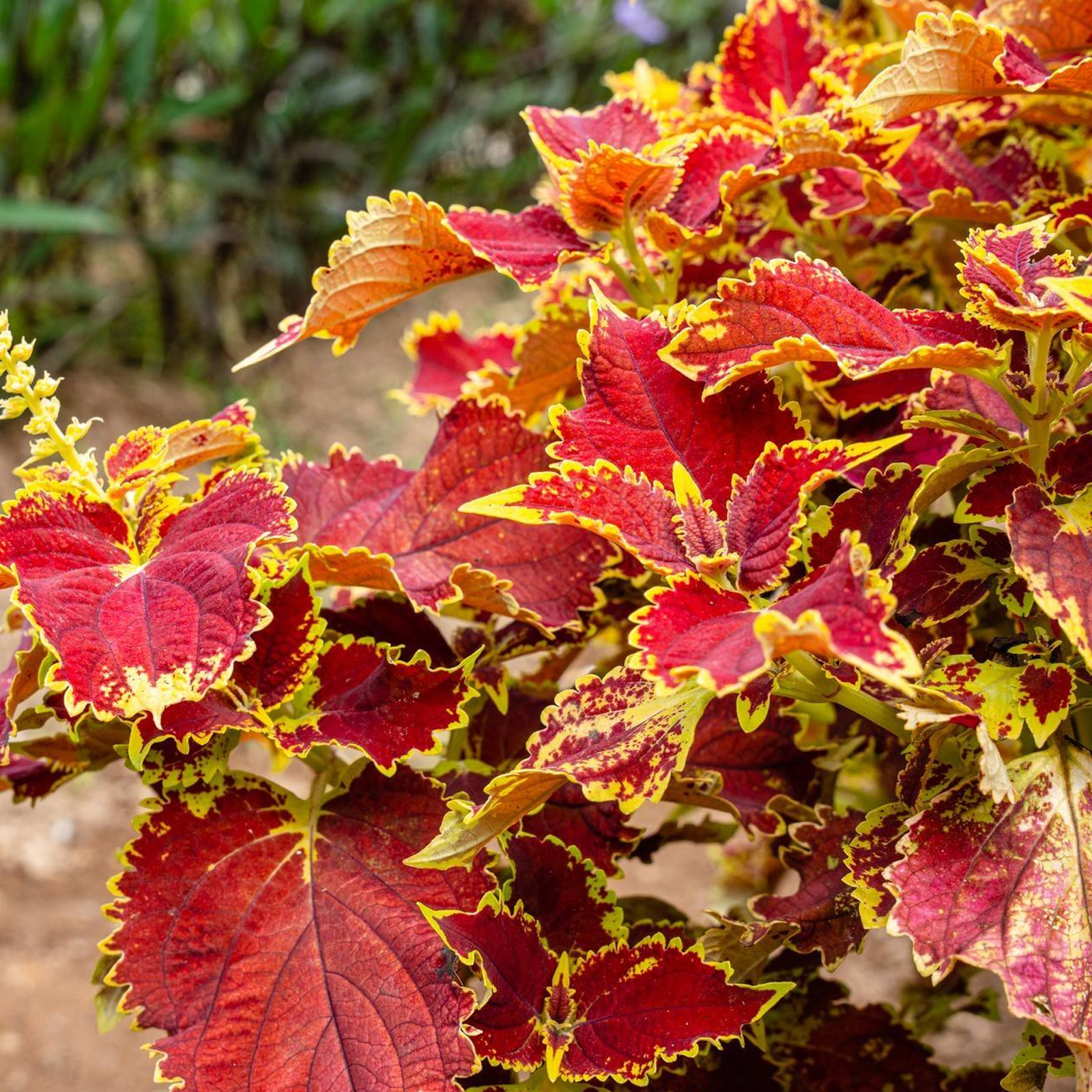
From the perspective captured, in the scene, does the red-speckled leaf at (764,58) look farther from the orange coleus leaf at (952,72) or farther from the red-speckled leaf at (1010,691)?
the red-speckled leaf at (1010,691)

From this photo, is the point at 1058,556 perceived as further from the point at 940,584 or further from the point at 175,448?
the point at 175,448

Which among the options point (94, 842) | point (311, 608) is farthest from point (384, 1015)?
point (94, 842)

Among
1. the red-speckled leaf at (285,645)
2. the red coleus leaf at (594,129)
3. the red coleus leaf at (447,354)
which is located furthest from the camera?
the red coleus leaf at (447,354)

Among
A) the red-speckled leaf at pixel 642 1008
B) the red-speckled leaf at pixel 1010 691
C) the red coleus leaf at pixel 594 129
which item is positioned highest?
the red coleus leaf at pixel 594 129

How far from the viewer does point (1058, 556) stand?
542mm

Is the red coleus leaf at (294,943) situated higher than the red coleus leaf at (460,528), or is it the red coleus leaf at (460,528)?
the red coleus leaf at (460,528)

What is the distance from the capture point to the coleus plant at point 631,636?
1.80 ft

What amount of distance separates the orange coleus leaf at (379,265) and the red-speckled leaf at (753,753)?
0.30m

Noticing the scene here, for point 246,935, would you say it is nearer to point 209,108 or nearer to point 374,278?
point 374,278

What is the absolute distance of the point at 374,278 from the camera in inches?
28.7

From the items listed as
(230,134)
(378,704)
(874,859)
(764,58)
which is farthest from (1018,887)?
(230,134)

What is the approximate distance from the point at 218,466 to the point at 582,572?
0.21 metres

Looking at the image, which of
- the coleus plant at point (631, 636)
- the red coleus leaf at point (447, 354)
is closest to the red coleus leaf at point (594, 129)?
the coleus plant at point (631, 636)

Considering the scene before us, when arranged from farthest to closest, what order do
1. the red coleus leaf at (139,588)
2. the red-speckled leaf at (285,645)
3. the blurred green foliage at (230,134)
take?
1. the blurred green foliage at (230,134)
2. the red-speckled leaf at (285,645)
3. the red coleus leaf at (139,588)
